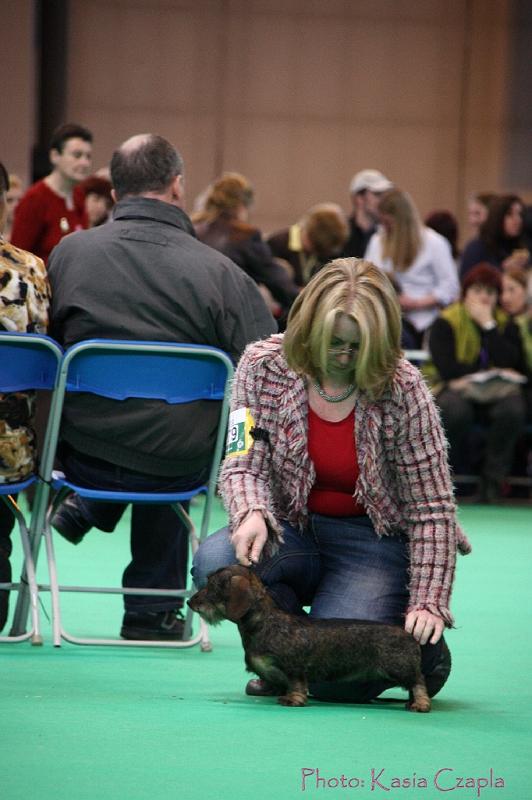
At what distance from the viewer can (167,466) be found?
12.7 feet

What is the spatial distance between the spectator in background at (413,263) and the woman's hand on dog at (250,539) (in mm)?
5421

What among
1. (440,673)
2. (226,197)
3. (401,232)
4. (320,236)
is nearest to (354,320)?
(440,673)

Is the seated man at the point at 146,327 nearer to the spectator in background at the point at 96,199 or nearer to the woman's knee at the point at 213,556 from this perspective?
the woman's knee at the point at 213,556

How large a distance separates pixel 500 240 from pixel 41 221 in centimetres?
352

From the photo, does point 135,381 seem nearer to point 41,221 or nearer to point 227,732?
point 227,732

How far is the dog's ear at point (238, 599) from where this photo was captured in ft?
9.76

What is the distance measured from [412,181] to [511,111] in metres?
1.06

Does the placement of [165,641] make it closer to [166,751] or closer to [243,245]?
[166,751]

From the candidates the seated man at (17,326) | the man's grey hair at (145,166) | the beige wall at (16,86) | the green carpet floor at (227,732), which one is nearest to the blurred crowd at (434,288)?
the beige wall at (16,86)

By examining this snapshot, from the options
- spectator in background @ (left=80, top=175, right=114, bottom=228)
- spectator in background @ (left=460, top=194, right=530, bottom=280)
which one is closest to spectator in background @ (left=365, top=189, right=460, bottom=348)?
spectator in background @ (left=460, top=194, right=530, bottom=280)

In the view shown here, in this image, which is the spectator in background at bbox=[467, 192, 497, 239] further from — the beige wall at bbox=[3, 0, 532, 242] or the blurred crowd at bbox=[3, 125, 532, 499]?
the beige wall at bbox=[3, 0, 532, 242]

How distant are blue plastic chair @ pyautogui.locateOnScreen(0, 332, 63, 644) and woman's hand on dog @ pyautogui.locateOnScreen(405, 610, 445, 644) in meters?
1.08

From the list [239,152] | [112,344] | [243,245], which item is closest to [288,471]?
[112,344]

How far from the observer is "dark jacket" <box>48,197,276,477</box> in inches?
151
